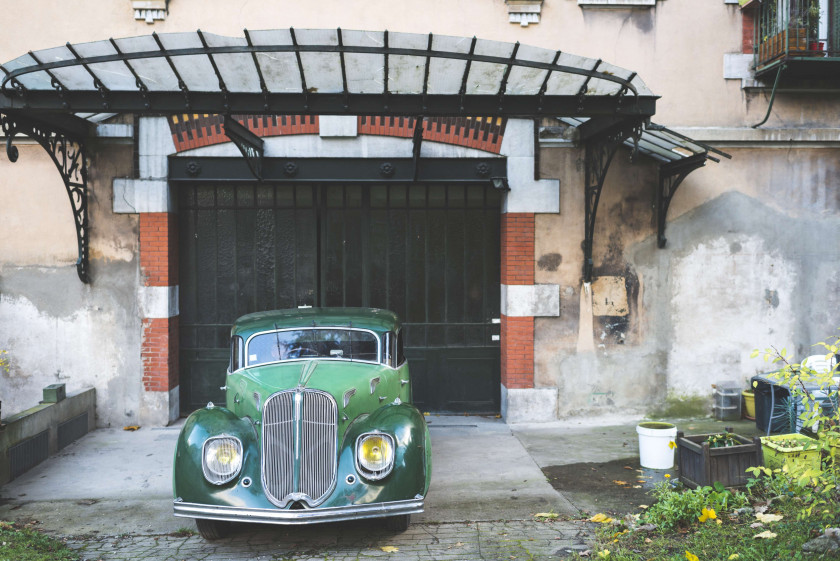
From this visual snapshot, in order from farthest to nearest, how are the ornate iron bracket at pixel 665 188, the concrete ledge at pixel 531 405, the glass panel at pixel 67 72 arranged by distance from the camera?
the concrete ledge at pixel 531 405
the ornate iron bracket at pixel 665 188
the glass panel at pixel 67 72

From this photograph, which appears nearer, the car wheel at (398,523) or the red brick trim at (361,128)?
the car wheel at (398,523)

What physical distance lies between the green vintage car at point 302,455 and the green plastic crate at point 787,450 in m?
3.22

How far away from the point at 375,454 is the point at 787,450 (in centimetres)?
369

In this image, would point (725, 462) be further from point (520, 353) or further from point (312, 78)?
point (312, 78)

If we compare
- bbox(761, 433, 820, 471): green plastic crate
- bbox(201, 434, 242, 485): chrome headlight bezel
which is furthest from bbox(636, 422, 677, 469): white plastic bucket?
bbox(201, 434, 242, 485): chrome headlight bezel

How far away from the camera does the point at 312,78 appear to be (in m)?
6.42

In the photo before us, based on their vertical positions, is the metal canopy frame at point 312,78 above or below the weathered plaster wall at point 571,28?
below

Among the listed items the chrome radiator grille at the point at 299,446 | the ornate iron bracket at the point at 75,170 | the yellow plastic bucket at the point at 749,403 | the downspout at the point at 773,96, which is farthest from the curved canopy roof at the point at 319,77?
the yellow plastic bucket at the point at 749,403

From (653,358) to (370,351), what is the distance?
4661mm

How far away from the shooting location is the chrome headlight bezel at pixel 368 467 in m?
4.91

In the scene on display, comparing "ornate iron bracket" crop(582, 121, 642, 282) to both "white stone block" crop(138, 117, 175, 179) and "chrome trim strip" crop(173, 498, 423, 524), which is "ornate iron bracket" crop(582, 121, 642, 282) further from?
"white stone block" crop(138, 117, 175, 179)

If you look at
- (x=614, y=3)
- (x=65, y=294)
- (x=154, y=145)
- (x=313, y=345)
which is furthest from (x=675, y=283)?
(x=65, y=294)

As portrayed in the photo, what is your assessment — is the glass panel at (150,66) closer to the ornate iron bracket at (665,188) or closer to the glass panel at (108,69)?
the glass panel at (108,69)

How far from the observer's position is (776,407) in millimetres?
7883
